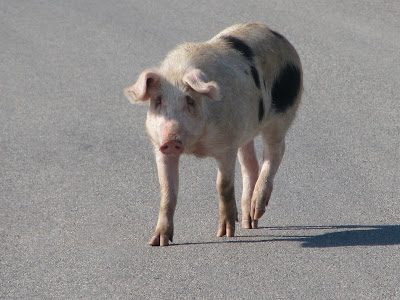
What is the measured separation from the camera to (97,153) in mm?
7676

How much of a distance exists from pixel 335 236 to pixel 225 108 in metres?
1.18

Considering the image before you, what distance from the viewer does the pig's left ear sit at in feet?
17.5

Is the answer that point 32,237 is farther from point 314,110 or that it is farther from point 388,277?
point 314,110

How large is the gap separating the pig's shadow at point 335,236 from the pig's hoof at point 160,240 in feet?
0.66

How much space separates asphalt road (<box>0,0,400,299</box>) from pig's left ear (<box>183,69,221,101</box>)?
3.50ft

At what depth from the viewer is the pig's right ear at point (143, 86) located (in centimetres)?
545

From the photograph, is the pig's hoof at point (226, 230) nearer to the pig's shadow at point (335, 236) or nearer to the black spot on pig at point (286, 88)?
the pig's shadow at point (335, 236)

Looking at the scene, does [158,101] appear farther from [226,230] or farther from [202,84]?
[226,230]

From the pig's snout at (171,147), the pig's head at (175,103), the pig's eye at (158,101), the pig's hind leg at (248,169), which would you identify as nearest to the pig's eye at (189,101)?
the pig's head at (175,103)

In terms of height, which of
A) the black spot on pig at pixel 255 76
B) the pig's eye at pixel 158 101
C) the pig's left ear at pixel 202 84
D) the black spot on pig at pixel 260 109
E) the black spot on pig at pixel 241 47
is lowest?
the black spot on pig at pixel 260 109

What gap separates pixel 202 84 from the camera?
5352 mm

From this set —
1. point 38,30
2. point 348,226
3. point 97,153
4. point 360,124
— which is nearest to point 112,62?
point 38,30

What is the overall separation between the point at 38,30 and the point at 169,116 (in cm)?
670

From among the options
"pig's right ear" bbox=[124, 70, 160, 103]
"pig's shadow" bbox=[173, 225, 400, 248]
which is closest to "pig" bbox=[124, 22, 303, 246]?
"pig's right ear" bbox=[124, 70, 160, 103]
